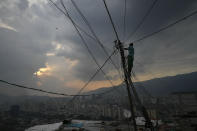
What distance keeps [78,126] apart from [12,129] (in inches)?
1459

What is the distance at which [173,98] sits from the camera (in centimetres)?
6531

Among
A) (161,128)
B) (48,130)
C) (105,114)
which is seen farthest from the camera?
(105,114)

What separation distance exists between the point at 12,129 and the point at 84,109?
29997 mm

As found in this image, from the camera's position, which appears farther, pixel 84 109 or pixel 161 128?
pixel 84 109

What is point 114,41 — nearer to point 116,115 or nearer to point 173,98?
point 116,115

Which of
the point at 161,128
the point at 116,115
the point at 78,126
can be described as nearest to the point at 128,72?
the point at 78,126

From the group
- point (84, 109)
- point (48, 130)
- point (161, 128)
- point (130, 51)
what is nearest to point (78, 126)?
point (48, 130)

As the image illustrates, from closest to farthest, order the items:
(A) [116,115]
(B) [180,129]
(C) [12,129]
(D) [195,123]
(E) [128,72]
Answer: (E) [128,72] < (B) [180,129] < (D) [195,123] < (C) [12,129] < (A) [116,115]

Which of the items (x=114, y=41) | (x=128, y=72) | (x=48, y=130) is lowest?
(x=48, y=130)

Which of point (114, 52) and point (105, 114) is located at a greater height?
point (114, 52)

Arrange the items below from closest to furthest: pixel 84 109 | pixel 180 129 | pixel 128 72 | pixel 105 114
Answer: pixel 128 72, pixel 180 129, pixel 105 114, pixel 84 109

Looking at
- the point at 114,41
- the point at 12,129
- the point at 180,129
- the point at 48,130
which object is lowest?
the point at 12,129

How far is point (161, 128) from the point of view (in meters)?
15.9

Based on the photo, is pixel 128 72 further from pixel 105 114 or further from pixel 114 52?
pixel 105 114
